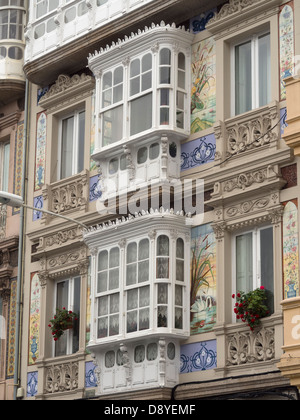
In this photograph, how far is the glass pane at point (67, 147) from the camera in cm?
3012

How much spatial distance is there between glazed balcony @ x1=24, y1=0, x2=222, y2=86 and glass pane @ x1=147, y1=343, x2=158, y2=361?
7481mm

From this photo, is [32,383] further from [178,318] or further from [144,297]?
[178,318]

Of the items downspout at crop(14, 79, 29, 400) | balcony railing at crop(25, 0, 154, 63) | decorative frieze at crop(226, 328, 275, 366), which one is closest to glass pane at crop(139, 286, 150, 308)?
decorative frieze at crop(226, 328, 275, 366)

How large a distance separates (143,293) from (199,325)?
1.41 m

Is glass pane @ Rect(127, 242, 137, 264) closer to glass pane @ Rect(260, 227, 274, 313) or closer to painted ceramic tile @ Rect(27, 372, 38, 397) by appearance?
glass pane @ Rect(260, 227, 274, 313)

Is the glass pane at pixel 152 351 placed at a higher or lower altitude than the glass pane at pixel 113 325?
lower

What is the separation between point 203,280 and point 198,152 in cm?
285

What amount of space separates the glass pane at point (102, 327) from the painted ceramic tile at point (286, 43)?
6247mm

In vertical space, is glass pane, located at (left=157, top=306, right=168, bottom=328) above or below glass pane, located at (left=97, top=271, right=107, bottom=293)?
below

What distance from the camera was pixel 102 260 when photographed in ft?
87.9

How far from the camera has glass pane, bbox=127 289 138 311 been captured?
83.9 feet

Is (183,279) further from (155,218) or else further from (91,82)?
(91,82)

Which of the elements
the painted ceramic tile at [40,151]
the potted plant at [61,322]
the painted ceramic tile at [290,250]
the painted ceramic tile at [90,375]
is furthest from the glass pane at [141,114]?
the painted ceramic tile at [90,375]

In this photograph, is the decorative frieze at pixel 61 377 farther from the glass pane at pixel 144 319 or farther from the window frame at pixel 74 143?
the window frame at pixel 74 143
